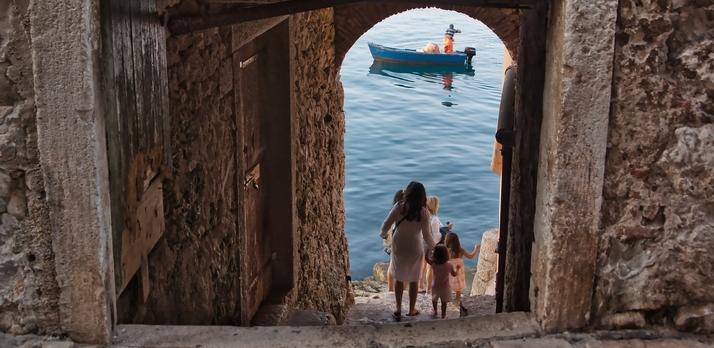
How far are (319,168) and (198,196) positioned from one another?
349 centimetres

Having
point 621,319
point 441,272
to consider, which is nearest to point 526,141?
point 621,319

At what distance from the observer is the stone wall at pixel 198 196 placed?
389cm

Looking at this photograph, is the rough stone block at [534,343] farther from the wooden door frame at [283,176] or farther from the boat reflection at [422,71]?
the boat reflection at [422,71]

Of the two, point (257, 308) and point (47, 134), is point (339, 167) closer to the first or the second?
point (257, 308)

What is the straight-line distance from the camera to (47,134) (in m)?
2.69

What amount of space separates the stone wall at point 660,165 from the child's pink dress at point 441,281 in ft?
13.4

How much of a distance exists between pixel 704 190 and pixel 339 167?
20.7 feet

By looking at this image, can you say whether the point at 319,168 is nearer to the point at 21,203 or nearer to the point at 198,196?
the point at 198,196

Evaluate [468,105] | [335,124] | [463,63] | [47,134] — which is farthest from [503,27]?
[463,63]

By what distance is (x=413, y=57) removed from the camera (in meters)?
25.0

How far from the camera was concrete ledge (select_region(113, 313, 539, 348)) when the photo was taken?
295 centimetres

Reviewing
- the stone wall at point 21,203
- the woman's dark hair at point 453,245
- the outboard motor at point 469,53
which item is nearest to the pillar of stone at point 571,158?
the stone wall at point 21,203

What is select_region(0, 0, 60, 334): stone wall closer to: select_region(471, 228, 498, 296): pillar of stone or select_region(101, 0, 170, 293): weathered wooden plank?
select_region(101, 0, 170, 293): weathered wooden plank

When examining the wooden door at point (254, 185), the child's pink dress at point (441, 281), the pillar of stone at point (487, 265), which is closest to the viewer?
the wooden door at point (254, 185)
